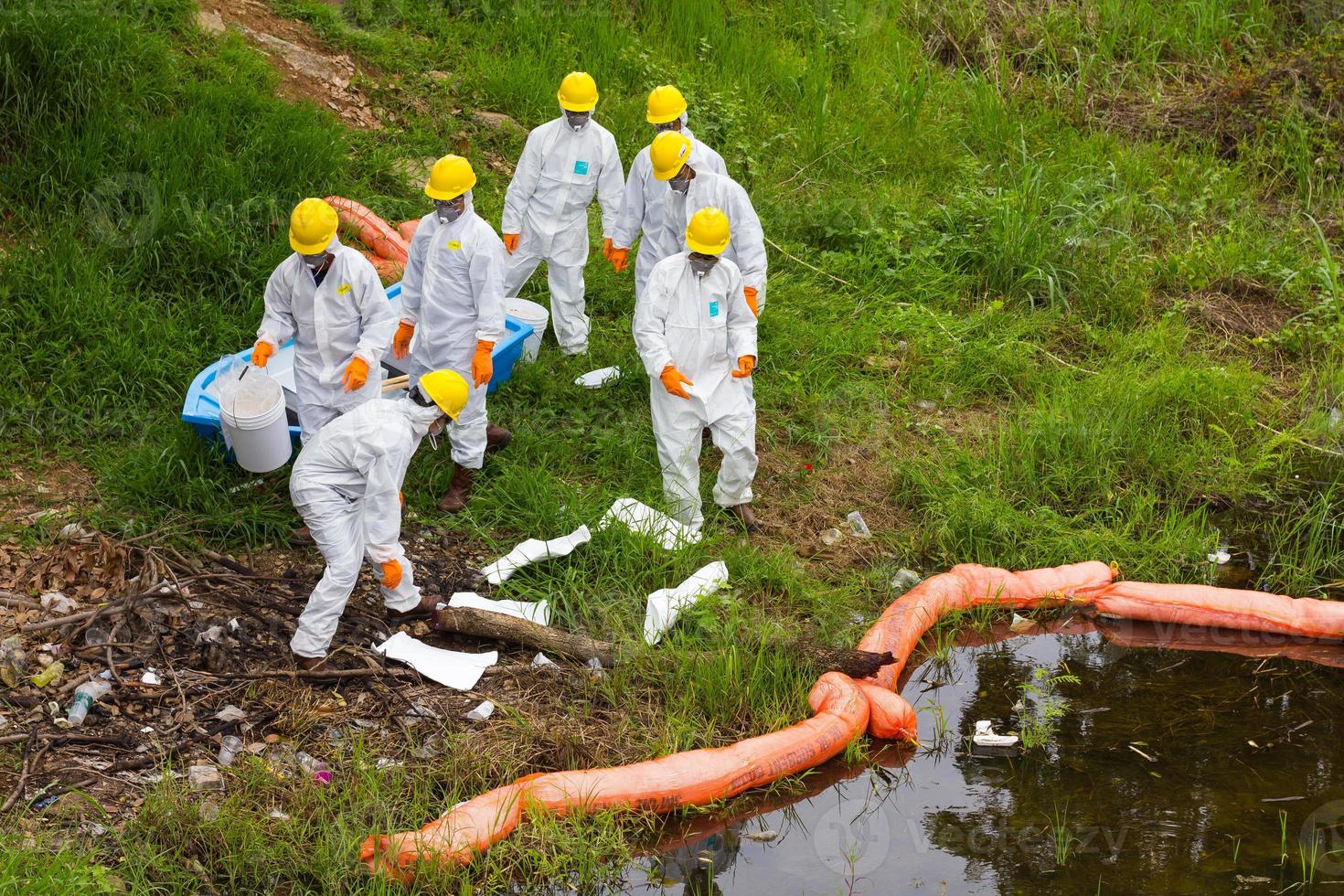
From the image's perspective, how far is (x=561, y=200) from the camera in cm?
713

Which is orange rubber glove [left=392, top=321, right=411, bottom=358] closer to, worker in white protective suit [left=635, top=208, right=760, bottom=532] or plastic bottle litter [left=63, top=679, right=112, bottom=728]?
worker in white protective suit [left=635, top=208, right=760, bottom=532]

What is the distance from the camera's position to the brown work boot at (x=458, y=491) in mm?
6109

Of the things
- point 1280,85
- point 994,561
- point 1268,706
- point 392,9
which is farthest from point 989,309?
point 392,9

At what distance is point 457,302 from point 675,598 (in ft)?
→ 6.14

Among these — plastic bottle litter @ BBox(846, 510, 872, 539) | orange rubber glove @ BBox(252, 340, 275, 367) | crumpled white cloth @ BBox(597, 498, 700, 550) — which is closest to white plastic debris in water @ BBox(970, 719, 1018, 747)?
plastic bottle litter @ BBox(846, 510, 872, 539)

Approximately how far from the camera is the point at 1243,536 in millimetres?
6336

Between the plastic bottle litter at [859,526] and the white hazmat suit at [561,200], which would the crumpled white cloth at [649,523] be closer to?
the plastic bottle litter at [859,526]

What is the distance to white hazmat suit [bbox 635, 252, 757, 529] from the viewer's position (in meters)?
5.71

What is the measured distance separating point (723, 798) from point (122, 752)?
7.19ft

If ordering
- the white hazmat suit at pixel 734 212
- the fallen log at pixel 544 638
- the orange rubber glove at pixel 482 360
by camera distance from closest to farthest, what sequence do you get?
the fallen log at pixel 544 638 → the orange rubber glove at pixel 482 360 → the white hazmat suit at pixel 734 212

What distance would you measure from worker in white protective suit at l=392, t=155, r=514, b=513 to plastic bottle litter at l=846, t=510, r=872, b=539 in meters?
1.90

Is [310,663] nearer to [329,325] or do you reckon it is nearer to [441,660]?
[441,660]

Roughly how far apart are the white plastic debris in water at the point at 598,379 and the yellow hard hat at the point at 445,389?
211 cm

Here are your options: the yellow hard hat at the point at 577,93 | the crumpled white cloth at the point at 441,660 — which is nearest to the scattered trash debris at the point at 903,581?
the crumpled white cloth at the point at 441,660
